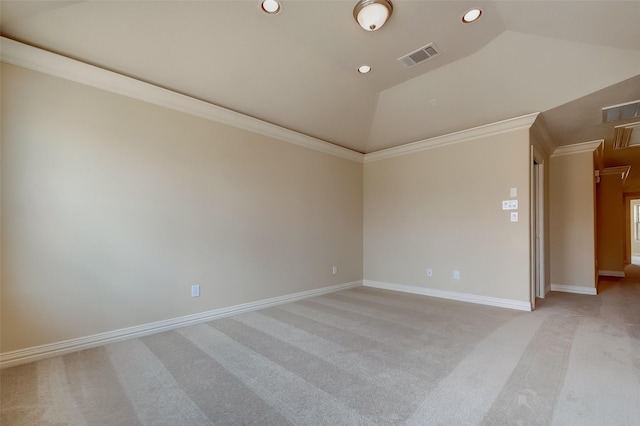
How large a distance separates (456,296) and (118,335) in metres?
4.30

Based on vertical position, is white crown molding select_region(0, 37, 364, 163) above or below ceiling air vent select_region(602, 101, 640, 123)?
below

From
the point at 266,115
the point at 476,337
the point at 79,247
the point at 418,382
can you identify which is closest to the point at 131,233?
the point at 79,247

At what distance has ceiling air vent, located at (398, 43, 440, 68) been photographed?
2.80 metres

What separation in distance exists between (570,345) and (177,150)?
4.38 m

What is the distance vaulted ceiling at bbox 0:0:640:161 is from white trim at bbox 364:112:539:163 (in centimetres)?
12

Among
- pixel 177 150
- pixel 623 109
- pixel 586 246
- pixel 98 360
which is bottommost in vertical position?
pixel 98 360

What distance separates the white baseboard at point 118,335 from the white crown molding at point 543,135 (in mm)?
4218

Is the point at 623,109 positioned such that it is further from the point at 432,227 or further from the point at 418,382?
the point at 418,382

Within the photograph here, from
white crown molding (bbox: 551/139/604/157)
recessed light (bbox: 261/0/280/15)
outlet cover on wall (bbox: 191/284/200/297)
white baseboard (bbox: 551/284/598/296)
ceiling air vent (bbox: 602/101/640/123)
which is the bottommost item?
white baseboard (bbox: 551/284/598/296)

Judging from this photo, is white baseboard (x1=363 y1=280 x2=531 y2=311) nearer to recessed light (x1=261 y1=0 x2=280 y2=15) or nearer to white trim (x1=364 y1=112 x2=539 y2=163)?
white trim (x1=364 y1=112 x2=539 y2=163)

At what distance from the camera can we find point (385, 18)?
235 cm

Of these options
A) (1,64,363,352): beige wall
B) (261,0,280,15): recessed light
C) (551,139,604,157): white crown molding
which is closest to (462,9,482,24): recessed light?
(261,0,280,15): recessed light

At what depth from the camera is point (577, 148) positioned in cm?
483

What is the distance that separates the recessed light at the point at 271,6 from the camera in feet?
7.44
